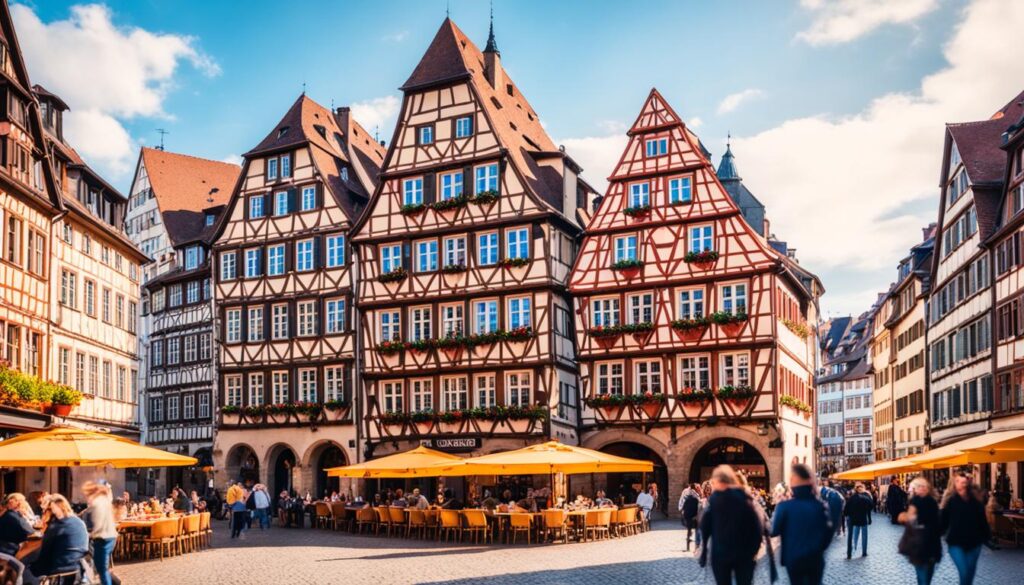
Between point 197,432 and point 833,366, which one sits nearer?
point 197,432

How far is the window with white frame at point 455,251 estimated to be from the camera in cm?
4412

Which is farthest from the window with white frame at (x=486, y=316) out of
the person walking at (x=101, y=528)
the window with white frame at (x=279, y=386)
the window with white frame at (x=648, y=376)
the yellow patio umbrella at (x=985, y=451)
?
the person walking at (x=101, y=528)

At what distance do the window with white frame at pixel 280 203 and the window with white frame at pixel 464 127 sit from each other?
800 cm

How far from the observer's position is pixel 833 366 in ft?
353

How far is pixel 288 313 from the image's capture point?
47.5 metres

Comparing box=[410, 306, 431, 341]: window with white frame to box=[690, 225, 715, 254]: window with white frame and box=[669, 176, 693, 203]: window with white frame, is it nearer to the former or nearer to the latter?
box=[669, 176, 693, 203]: window with white frame

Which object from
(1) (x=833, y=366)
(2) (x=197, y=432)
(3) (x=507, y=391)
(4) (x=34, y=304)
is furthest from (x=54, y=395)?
(1) (x=833, y=366)

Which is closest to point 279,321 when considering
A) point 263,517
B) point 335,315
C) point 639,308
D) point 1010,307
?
point 335,315

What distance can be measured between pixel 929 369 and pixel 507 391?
Answer: 21301 mm

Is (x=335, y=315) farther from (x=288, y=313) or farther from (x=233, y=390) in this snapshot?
(x=233, y=390)

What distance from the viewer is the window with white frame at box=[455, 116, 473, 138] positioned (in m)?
44.1

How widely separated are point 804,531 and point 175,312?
49.0 m

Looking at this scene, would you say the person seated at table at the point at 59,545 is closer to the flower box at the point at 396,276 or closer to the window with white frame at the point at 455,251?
the window with white frame at the point at 455,251

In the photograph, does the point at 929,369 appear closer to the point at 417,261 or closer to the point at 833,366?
the point at 417,261
